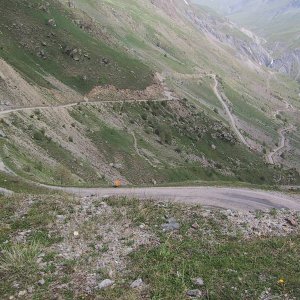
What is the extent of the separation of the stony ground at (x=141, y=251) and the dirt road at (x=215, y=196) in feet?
30.7

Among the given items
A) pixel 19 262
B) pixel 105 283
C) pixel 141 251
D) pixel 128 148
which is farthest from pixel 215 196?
pixel 128 148

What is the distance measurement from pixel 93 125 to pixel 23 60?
85.6ft

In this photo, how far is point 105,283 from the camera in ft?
46.8

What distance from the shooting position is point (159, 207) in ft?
70.5

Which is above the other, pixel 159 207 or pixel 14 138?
pixel 159 207

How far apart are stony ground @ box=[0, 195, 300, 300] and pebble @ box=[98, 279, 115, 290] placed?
4cm

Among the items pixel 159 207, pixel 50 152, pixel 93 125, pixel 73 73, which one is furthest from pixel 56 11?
pixel 159 207

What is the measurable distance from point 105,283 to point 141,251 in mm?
2609

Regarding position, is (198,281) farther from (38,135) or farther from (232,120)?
(232,120)

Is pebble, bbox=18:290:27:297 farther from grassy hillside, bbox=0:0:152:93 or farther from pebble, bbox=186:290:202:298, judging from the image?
grassy hillside, bbox=0:0:152:93

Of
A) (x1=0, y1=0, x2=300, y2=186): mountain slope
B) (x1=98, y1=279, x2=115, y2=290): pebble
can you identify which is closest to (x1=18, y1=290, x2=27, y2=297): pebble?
(x1=98, y1=279, x2=115, y2=290): pebble

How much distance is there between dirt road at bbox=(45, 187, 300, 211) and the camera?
3119 centimetres

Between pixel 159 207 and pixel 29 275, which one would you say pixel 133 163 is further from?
pixel 29 275

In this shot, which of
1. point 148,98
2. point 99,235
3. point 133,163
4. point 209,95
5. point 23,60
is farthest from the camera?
point 209,95
